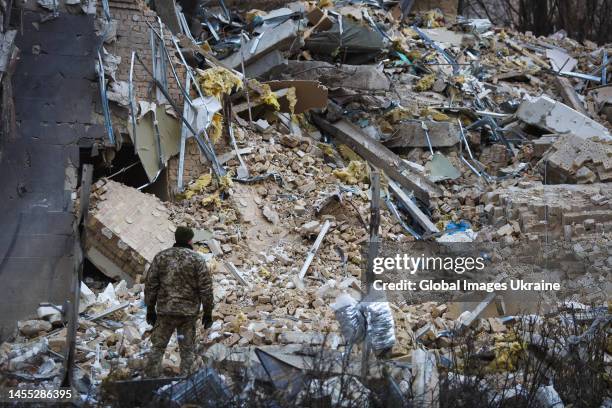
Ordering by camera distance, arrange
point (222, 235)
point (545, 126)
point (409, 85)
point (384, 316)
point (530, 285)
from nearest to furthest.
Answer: point (384, 316), point (530, 285), point (222, 235), point (545, 126), point (409, 85)

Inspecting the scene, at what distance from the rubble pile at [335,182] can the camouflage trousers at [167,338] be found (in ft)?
0.59

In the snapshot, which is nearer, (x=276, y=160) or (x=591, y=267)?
(x=591, y=267)

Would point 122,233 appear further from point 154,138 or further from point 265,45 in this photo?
point 265,45

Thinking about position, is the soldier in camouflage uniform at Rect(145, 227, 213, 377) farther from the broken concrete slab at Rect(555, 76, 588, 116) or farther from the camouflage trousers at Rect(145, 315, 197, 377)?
the broken concrete slab at Rect(555, 76, 588, 116)

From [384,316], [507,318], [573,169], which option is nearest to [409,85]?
[573,169]

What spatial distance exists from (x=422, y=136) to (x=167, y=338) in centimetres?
875

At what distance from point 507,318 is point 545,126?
23.7 feet

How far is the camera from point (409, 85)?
1919 centimetres

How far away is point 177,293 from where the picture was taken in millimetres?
9078

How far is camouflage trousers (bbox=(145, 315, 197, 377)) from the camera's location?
30.0 ft

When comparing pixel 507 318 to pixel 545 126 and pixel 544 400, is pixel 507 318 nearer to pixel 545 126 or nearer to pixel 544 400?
pixel 544 400

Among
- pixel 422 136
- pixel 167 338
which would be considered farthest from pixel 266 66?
pixel 167 338

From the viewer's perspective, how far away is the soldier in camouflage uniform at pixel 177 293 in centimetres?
905

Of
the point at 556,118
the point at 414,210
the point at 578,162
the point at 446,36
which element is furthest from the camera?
the point at 446,36
